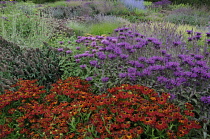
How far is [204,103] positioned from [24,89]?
91.0 inches

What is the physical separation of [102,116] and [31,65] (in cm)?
229

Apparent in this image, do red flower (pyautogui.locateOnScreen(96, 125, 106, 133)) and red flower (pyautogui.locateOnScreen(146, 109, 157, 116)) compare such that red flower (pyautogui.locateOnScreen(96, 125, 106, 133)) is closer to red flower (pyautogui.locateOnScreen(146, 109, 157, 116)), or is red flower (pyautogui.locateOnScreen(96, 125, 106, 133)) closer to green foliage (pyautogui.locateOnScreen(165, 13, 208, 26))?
red flower (pyautogui.locateOnScreen(146, 109, 157, 116))

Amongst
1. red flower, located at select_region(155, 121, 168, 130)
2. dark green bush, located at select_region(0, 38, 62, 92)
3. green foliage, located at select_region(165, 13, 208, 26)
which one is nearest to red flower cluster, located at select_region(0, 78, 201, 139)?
red flower, located at select_region(155, 121, 168, 130)

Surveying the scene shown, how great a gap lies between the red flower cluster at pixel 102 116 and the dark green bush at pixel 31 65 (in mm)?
950

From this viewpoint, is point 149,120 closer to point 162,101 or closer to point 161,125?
point 161,125

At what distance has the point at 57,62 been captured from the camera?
14.4 feet

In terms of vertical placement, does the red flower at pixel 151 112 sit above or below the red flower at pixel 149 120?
above

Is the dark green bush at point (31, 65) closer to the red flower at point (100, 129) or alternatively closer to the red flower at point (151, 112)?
the red flower at point (100, 129)

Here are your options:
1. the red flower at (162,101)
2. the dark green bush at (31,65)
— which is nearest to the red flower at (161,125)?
the red flower at (162,101)

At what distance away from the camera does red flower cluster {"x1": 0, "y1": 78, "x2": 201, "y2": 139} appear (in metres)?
2.07

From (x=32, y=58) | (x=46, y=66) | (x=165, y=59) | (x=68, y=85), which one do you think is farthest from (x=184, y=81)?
(x=32, y=58)

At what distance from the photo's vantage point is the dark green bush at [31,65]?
3.78 m

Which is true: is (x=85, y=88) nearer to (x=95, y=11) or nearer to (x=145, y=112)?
(x=145, y=112)

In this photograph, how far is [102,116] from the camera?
2268 millimetres
